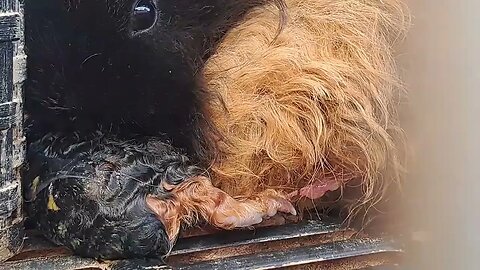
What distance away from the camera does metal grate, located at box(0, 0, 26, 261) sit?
0.85m

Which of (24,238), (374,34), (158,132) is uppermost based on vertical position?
(374,34)

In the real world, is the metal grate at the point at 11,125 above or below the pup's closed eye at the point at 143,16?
below

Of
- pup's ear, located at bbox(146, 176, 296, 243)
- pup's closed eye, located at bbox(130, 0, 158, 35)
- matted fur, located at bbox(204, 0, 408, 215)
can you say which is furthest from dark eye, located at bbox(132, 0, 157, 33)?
pup's ear, located at bbox(146, 176, 296, 243)

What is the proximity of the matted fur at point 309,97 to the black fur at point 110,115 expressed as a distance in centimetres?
4

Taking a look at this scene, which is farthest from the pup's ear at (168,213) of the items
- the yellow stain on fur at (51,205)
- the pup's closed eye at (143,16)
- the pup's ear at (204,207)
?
the pup's closed eye at (143,16)

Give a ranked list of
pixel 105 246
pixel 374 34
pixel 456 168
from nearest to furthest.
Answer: pixel 456 168 < pixel 105 246 < pixel 374 34

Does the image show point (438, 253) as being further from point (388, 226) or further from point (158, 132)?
point (158, 132)

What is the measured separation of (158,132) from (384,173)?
323 millimetres

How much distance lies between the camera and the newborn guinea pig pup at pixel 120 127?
93cm

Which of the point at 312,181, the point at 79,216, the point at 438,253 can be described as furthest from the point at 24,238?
the point at 438,253

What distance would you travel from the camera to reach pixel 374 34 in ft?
3.34

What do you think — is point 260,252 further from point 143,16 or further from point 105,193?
point 143,16

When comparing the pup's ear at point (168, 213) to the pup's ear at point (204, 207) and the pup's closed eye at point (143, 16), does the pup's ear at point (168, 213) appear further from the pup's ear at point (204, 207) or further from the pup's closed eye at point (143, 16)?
the pup's closed eye at point (143, 16)

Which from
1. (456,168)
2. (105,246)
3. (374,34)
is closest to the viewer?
(456,168)
